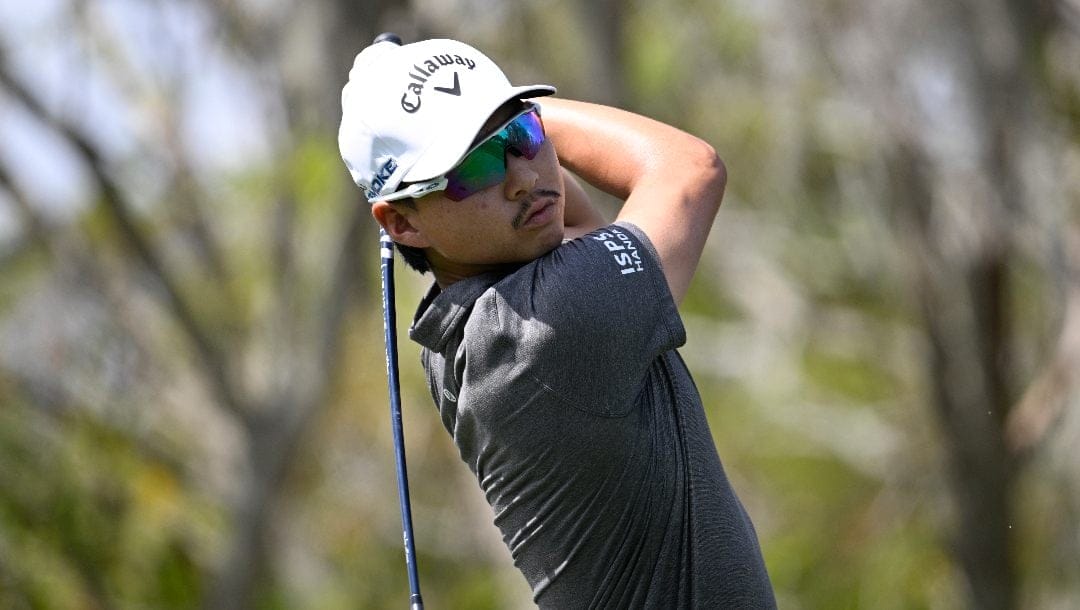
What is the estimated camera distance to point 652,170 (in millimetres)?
3184

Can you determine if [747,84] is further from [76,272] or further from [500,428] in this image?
[500,428]

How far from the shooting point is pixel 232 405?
1235cm

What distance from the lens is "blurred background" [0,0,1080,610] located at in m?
11.7

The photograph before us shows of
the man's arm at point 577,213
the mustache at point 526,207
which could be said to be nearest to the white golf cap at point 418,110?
the mustache at point 526,207

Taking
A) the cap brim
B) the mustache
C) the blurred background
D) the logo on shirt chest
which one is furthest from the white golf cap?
the blurred background

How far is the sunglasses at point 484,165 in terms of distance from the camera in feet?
9.61

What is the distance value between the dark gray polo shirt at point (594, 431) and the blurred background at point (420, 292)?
7431 millimetres

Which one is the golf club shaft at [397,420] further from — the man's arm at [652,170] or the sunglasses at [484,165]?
the man's arm at [652,170]

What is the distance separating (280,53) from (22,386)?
3339 mm

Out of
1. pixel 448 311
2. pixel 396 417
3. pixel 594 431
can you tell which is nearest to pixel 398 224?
pixel 448 311

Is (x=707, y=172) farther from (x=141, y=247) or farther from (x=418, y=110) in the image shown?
(x=141, y=247)

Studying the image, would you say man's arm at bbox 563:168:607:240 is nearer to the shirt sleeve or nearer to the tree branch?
the shirt sleeve

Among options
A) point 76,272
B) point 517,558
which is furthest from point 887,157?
point 517,558

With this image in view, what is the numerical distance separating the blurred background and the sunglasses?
7.43m
